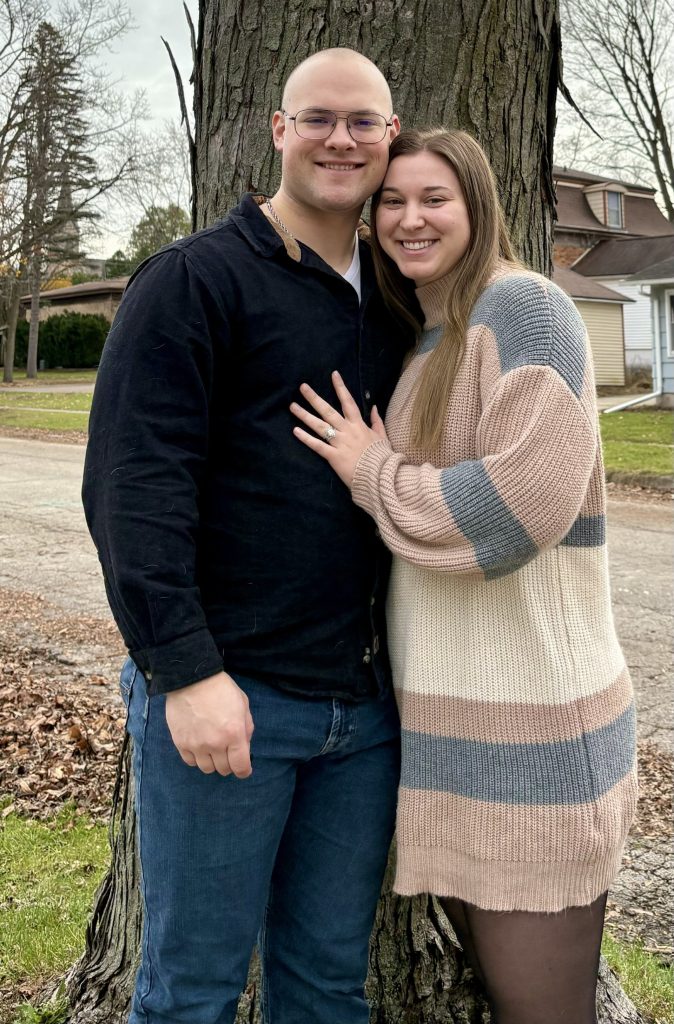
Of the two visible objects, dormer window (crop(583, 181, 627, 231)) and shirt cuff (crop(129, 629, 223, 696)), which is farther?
dormer window (crop(583, 181, 627, 231))

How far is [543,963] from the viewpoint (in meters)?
1.88

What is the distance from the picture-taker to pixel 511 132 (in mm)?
2477

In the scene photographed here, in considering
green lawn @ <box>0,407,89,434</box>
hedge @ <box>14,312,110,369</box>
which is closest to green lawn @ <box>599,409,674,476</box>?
green lawn @ <box>0,407,89,434</box>

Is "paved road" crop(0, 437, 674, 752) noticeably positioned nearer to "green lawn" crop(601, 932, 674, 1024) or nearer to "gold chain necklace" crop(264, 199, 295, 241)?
"green lawn" crop(601, 932, 674, 1024)

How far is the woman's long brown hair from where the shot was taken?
1.99 meters

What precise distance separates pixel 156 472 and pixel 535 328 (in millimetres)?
779

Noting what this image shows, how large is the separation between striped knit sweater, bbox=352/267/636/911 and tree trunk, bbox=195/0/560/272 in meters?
0.63

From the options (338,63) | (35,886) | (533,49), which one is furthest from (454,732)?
(35,886)

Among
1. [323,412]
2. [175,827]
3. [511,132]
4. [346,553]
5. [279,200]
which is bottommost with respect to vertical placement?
[175,827]

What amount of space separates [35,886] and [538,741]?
2.44 m

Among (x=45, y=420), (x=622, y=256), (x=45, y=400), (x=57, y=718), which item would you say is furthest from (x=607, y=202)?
(x=57, y=718)

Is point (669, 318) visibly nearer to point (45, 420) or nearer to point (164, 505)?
point (45, 420)

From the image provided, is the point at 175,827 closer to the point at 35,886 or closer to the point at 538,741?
the point at 538,741

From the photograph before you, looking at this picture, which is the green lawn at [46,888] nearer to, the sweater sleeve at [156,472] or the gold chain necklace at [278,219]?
the sweater sleeve at [156,472]
